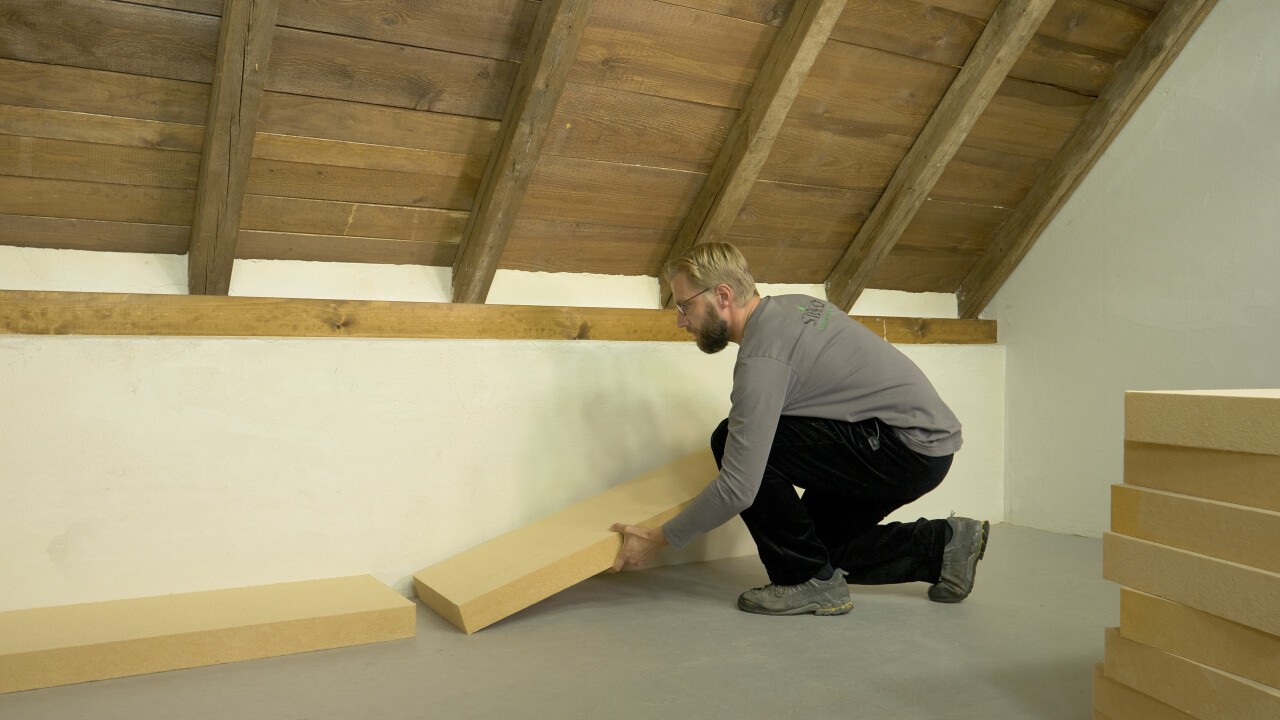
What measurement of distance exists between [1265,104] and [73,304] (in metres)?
3.53

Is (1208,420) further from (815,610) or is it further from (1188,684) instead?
(815,610)

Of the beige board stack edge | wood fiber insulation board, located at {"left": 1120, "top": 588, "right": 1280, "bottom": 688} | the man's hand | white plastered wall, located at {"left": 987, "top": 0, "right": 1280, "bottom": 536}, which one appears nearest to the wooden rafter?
the man's hand

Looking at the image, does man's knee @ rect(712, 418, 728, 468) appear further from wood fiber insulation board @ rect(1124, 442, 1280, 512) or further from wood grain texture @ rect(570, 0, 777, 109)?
wood fiber insulation board @ rect(1124, 442, 1280, 512)

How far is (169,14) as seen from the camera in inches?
86.2

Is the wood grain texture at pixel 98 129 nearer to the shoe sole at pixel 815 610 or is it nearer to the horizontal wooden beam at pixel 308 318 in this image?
the horizontal wooden beam at pixel 308 318

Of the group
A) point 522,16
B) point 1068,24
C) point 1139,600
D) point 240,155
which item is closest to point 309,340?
point 240,155

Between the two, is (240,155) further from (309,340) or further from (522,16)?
(522,16)

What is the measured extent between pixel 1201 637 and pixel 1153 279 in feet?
7.59

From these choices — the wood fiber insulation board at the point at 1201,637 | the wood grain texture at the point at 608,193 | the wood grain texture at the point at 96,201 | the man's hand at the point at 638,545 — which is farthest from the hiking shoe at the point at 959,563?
the wood grain texture at the point at 96,201

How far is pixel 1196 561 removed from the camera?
4.87 ft

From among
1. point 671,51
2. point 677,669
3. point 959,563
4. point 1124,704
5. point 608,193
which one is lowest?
point 677,669

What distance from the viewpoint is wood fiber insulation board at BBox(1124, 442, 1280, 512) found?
1.41 m

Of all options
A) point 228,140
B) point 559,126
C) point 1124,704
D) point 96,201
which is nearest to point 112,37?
point 228,140

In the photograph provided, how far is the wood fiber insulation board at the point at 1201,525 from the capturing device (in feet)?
4.57
